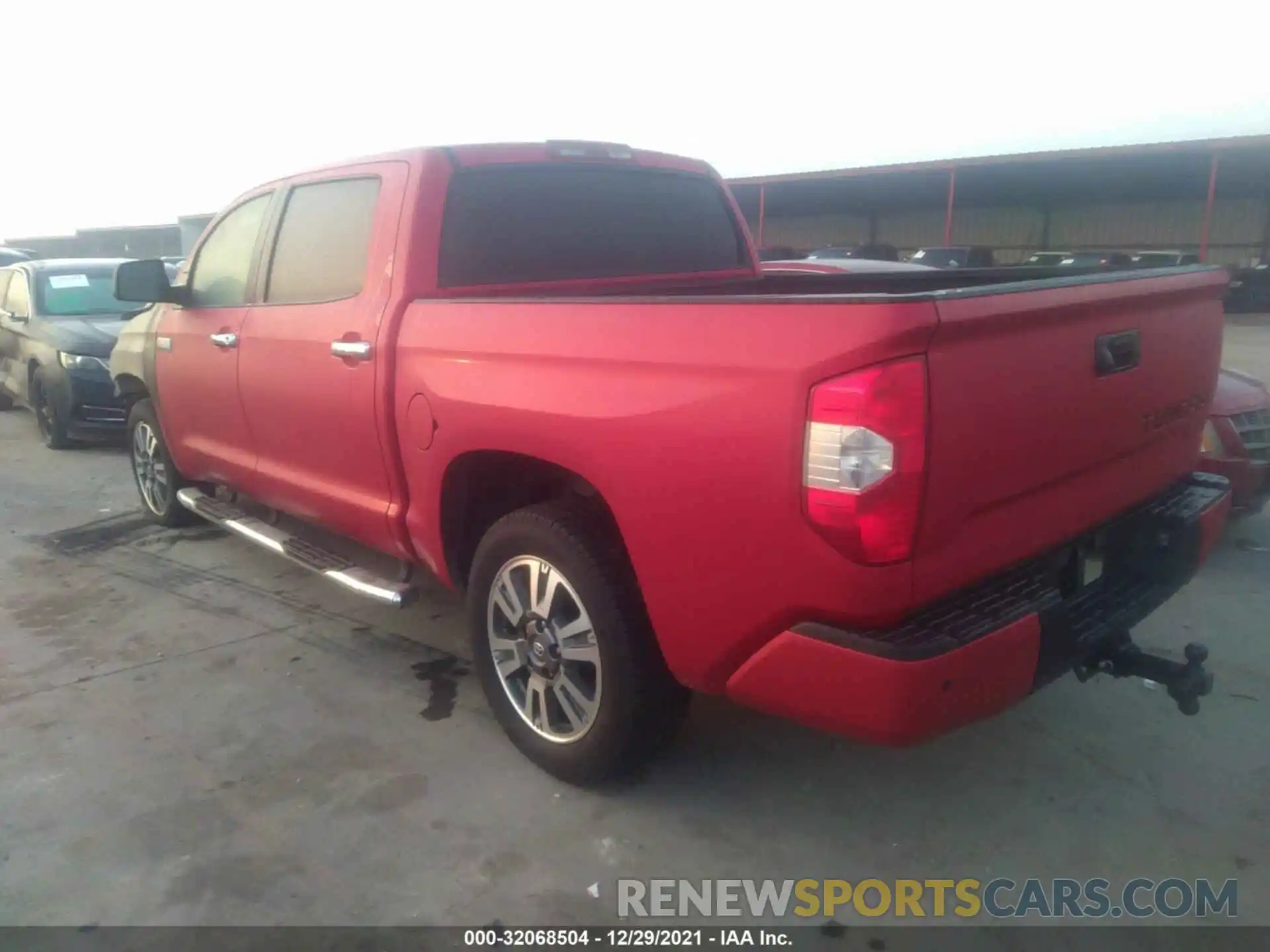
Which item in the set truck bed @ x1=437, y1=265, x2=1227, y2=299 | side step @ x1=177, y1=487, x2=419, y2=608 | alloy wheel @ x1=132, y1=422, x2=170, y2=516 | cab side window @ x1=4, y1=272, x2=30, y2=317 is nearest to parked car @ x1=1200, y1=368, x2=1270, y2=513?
truck bed @ x1=437, y1=265, x2=1227, y2=299

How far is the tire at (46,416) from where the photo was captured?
326 inches

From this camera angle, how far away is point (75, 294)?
903cm

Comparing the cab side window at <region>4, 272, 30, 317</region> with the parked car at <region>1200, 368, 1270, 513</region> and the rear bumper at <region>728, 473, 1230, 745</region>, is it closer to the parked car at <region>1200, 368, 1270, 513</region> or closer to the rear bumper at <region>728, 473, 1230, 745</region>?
the rear bumper at <region>728, 473, 1230, 745</region>

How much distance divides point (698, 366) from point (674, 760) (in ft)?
5.01

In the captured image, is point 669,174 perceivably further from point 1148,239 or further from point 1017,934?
point 1148,239

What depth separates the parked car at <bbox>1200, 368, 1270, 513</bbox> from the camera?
4848mm

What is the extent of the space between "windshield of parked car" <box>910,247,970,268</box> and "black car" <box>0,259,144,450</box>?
16469 mm

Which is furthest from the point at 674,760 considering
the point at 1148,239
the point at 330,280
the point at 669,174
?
the point at 1148,239

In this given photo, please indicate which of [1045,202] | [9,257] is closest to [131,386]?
[9,257]

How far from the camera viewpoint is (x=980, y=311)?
2.15 meters

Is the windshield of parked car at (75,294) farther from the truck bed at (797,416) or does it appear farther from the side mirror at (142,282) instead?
the truck bed at (797,416)

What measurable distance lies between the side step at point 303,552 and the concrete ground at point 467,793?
1.42 feet

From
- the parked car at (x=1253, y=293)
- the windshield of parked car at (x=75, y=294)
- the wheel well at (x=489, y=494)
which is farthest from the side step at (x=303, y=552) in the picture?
the parked car at (x=1253, y=293)

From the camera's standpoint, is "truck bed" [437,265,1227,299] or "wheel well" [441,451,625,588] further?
"truck bed" [437,265,1227,299]
